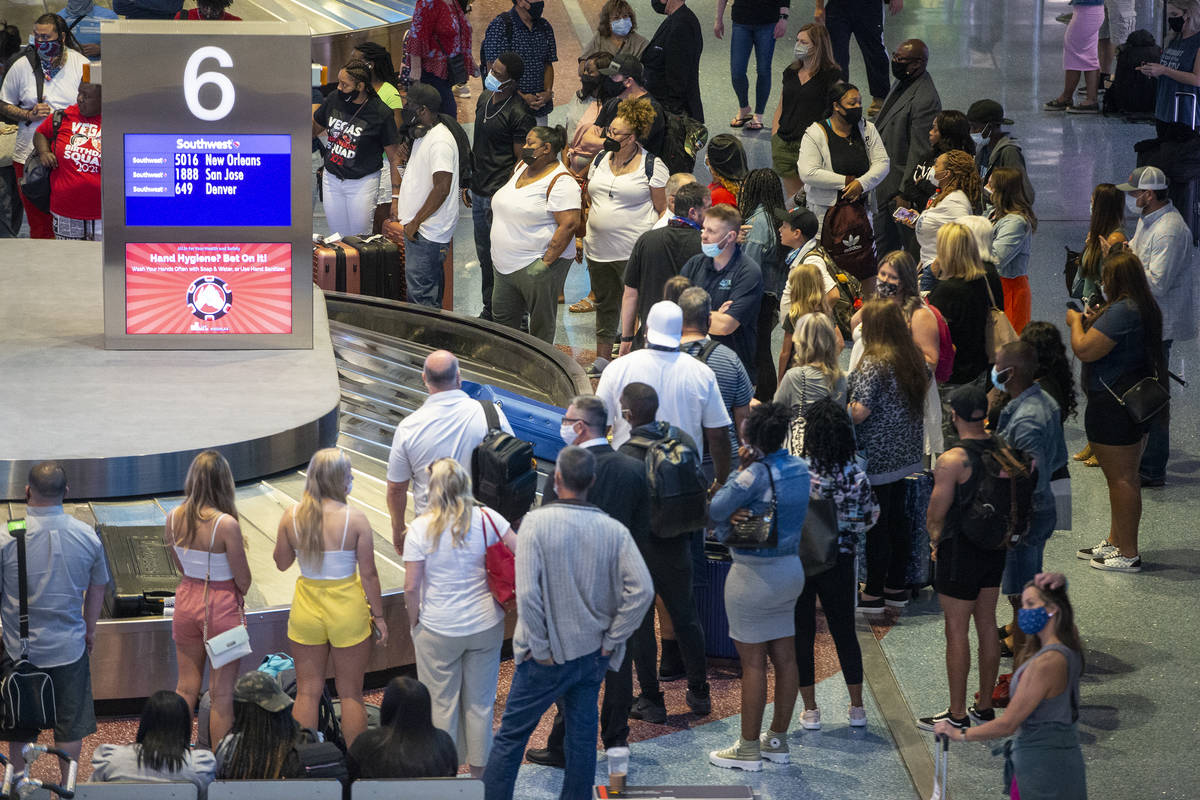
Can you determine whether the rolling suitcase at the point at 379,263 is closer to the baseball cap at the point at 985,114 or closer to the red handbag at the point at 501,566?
the baseball cap at the point at 985,114

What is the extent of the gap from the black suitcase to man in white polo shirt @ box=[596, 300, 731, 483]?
2.16 metres

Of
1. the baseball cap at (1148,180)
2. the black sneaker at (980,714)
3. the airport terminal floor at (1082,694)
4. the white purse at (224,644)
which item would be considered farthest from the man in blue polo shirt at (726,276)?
the white purse at (224,644)

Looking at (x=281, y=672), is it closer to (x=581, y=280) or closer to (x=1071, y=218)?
(x=581, y=280)

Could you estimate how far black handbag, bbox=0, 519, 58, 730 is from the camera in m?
5.89

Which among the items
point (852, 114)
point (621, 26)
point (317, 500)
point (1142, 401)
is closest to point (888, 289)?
point (1142, 401)

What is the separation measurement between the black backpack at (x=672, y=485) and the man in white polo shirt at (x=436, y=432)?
73 cm

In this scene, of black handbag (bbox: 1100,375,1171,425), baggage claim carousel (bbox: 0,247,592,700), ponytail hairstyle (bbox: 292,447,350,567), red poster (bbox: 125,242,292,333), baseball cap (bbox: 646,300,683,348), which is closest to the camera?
ponytail hairstyle (bbox: 292,447,350,567)

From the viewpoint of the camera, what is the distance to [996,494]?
6.53m

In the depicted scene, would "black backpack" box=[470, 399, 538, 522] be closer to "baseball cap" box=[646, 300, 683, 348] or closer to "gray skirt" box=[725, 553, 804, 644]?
"baseball cap" box=[646, 300, 683, 348]

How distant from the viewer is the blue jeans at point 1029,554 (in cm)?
686

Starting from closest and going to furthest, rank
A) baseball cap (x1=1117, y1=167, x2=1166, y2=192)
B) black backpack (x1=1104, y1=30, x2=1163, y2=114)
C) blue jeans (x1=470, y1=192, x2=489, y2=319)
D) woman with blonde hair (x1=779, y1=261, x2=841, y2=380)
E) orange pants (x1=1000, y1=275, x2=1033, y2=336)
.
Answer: woman with blonde hair (x1=779, y1=261, x2=841, y2=380) < baseball cap (x1=1117, y1=167, x2=1166, y2=192) < orange pants (x1=1000, y1=275, x2=1033, y2=336) < blue jeans (x1=470, y1=192, x2=489, y2=319) < black backpack (x1=1104, y1=30, x2=1163, y2=114)

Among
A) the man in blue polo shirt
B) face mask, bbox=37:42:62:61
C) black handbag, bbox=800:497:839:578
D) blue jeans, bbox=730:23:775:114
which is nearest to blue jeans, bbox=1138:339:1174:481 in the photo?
the man in blue polo shirt

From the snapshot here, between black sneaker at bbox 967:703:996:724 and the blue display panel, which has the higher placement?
the blue display panel

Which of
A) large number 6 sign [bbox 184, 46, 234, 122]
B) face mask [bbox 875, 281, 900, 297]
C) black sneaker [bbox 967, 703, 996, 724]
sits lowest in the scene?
black sneaker [bbox 967, 703, 996, 724]
